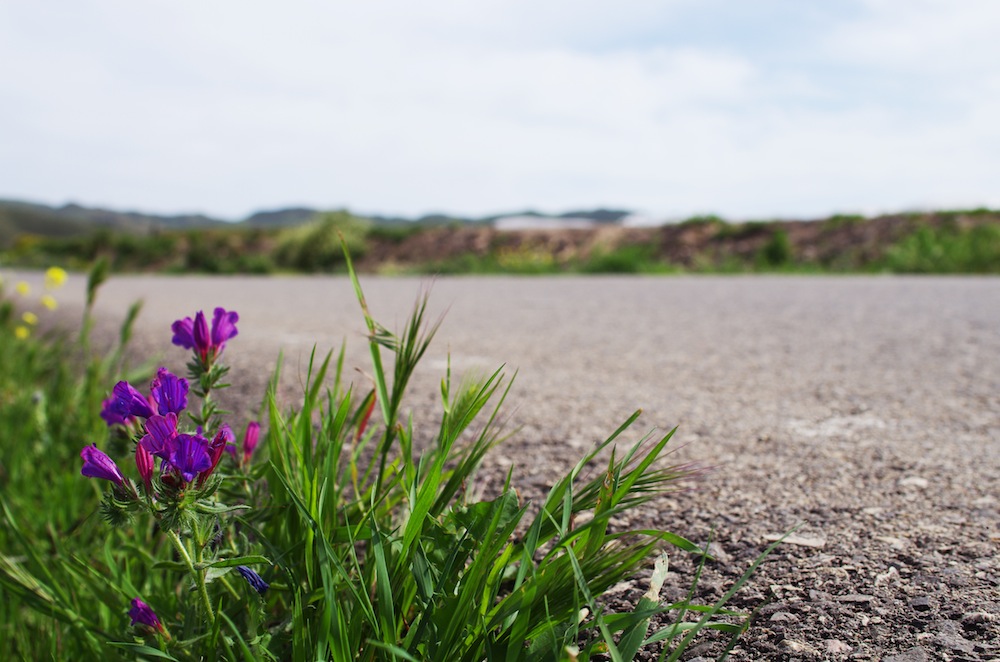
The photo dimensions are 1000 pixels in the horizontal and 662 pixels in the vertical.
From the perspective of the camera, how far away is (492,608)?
1.16 m

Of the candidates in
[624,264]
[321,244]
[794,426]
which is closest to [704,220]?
[624,264]

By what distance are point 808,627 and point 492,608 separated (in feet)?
1.57

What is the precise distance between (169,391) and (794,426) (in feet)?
5.71

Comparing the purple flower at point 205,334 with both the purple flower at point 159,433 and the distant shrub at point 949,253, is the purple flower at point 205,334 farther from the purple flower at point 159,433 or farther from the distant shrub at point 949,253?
the distant shrub at point 949,253

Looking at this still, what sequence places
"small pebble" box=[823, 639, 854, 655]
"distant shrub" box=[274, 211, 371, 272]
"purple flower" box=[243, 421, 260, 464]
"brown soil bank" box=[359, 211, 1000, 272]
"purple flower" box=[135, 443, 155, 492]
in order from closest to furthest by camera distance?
1. "purple flower" box=[135, 443, 155, 492]
2. "small pebble" box=[823, 639, 854, 655]
3. "purple flower" box=[243, 421, 260, 464]
4. "brown soil bank" box=[359, 211, 1000, 272]
5. "distant shrub" box=[274, 211, 371, 272]

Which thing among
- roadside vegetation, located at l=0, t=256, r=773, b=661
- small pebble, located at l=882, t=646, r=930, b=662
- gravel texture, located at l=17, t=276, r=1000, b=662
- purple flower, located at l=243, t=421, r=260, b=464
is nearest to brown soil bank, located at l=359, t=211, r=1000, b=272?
gravel texture, located at l=17, t=276, r=1000, b=662

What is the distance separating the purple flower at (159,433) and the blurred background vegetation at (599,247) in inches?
312

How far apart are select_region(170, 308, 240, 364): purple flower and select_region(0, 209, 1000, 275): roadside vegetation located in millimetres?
7619

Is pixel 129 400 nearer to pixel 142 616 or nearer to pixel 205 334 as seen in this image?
pixel 205 334

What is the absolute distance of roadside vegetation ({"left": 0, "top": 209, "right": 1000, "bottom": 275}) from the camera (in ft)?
34.6

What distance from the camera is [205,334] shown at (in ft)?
4.29

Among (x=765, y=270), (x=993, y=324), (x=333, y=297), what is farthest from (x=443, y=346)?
(x=765, y=270)

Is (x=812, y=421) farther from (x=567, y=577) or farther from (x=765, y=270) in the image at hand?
(x=765, y=270)

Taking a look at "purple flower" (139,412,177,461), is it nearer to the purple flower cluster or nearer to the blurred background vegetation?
the purple flower cluster
